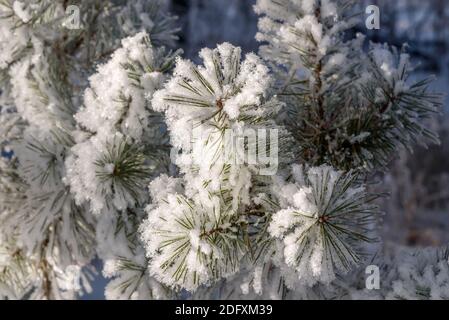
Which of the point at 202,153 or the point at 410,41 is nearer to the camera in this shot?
the point at 202,153

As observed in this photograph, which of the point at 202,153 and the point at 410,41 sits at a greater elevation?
the point at 410,41

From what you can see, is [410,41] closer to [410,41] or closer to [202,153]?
[410,41]

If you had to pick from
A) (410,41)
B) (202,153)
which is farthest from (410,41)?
(202,153)

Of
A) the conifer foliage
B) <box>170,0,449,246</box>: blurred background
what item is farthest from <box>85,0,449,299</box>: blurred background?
the conifer foliage

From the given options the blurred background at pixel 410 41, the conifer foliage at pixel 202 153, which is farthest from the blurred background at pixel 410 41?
the conifer foliage at pixel 202 153

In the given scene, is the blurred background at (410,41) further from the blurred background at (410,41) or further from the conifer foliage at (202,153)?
the conifer foliage at (202,153)
